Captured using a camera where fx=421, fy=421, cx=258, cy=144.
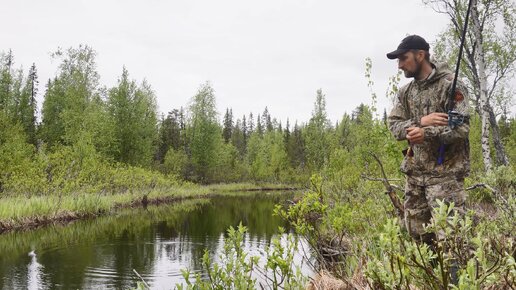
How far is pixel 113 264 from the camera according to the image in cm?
1059

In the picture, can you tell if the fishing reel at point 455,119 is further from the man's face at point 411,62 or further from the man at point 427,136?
the man's face at point 411,62

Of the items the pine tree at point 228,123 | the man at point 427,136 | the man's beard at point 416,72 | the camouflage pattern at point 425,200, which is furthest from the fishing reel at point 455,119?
the pine tree at point 228,123

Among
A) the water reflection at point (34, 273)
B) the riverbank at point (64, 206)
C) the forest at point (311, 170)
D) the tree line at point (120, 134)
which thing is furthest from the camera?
the tree line at point (120, 134)

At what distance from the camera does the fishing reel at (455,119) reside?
12.0ft

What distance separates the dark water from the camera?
9004mm

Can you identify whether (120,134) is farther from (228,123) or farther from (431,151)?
(228,123)

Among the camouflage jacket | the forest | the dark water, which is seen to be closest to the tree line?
the forest

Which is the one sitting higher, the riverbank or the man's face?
the man's face

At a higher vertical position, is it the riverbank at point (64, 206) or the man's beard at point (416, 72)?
the man's beard at point (416, 72)

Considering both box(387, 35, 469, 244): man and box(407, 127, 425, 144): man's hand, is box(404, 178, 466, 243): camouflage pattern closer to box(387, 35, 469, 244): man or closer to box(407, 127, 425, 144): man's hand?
box(387, 35, 469, 244): man

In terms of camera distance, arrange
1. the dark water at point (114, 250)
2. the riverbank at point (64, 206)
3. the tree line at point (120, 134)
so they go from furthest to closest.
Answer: the tree line at point (120, 134) < the riverbank at point (64, 206) < the dark water at point (114, 250)

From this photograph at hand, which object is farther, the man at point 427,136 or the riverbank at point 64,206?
the riverbank at point 64,206

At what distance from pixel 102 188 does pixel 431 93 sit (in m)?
23.9

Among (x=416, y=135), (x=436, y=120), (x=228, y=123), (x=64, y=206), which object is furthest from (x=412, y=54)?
(x=228, y=123)
